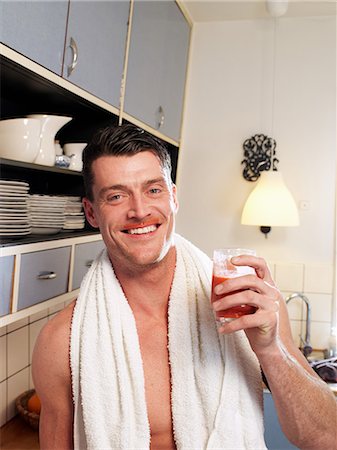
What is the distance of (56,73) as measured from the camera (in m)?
1.52

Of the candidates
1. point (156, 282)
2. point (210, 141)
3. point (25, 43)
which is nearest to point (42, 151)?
point (25, 43)

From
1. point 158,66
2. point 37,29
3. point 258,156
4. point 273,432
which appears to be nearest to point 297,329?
point 273,432

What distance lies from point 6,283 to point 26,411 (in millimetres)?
828

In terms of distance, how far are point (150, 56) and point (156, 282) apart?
139 centimetres

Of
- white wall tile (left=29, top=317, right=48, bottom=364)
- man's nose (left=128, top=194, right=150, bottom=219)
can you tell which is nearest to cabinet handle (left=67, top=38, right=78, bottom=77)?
man's nose (left=128, top=194, right=150, bottom=219)

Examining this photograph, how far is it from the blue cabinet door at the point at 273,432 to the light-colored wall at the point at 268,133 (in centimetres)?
69

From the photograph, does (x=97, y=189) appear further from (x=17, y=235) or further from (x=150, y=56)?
(x=150, y=56)

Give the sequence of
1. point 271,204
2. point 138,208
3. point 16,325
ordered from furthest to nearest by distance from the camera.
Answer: point 271,204 < point 16,325 < point 138,208

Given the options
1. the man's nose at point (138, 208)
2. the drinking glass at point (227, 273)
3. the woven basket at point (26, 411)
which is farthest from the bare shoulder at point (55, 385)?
the woven basket at point (26, 411)

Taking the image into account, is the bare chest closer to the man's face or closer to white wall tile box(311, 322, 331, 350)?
the man's face

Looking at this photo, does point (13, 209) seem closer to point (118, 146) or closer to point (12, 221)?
point (12, 221)

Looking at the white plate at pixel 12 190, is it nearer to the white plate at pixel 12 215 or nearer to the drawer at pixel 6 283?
the white plate at pixel 12 215

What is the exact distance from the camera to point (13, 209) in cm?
146

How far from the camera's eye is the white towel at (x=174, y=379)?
1.22 metres
